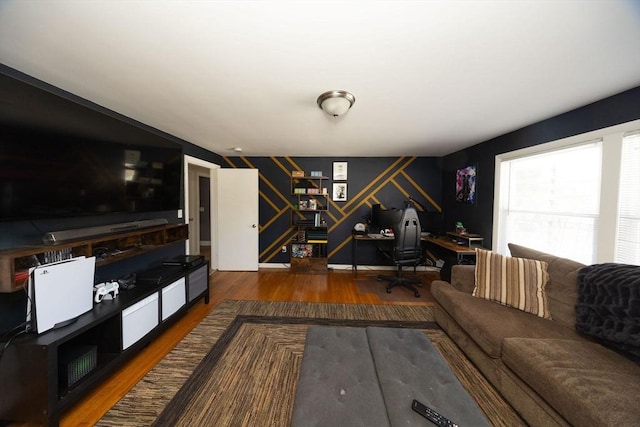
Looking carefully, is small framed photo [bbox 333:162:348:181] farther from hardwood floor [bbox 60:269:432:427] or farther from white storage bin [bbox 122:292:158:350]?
white storage bin [bbox 122:292:158:350]

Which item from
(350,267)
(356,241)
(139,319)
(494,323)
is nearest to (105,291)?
(139,319)

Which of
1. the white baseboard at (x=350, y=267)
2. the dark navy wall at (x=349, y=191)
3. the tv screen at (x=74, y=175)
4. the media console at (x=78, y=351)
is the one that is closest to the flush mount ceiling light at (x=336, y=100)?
the tv screen at (x=74, y=175)

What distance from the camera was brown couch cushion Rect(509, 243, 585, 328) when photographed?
1.76 meters

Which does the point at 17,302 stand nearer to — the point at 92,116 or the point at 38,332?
the point at 38,332

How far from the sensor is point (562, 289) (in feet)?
6.06

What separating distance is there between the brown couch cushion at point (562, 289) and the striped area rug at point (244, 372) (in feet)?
2.67

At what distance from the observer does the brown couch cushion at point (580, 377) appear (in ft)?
3.42

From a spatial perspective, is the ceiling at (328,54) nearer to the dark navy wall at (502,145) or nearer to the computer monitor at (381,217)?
the dark navy wall at (502,145)

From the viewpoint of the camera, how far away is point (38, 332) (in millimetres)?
1381

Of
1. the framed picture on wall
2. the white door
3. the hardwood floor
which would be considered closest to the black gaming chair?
the hardwood floor

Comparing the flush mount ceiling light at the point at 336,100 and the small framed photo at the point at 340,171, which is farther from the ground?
the flush mount ceiling light at the point at 336,100

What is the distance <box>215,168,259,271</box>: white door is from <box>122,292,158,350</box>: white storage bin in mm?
2277

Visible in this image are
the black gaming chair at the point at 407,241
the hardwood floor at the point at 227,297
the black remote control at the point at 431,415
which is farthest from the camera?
the black gaming chair at the point at 407,241

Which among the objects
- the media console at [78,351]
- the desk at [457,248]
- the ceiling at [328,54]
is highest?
the ceiling at [328,54]
